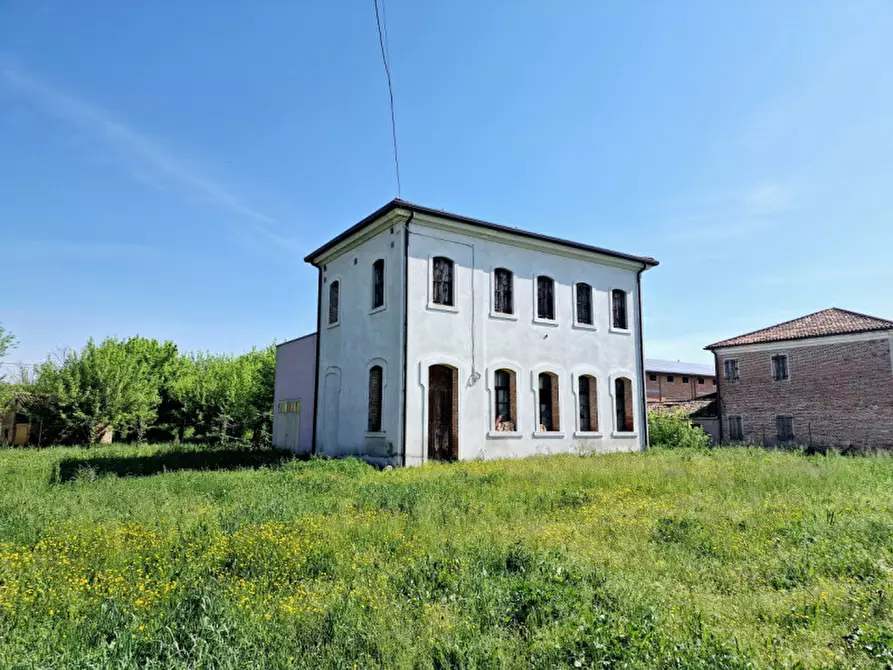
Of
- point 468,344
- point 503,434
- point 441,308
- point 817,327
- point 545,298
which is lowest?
point 503,434

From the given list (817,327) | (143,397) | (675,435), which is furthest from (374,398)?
(817,327)

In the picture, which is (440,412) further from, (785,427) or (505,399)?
(785,427)

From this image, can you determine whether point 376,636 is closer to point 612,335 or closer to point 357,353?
point 357,353

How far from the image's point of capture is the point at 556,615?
4.25 m

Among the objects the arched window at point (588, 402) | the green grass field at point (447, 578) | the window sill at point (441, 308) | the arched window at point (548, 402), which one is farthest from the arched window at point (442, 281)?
the green grass field at point (447, 578)

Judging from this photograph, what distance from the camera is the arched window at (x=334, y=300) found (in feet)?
62.2

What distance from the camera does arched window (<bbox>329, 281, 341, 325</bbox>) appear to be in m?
19.0

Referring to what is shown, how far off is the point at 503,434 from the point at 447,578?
11569mm

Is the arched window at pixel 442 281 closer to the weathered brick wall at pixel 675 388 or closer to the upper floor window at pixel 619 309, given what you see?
the upper floor window at pixel 619 309

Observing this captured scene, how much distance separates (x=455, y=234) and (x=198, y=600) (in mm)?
13262

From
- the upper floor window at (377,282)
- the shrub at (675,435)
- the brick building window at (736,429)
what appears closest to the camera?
the upper floor window at (377,282)

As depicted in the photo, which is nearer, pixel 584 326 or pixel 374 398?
pixel 374 398

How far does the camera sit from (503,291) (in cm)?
1736

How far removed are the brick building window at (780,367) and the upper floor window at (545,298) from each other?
56.2ft
